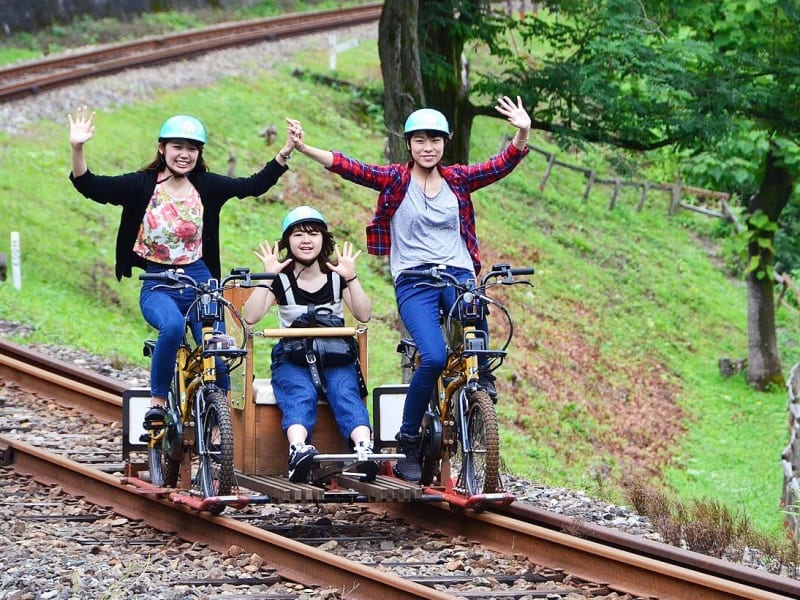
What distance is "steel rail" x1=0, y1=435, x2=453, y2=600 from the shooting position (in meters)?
6.78

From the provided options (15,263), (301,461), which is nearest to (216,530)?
(301,461)

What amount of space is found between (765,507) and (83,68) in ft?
48.9

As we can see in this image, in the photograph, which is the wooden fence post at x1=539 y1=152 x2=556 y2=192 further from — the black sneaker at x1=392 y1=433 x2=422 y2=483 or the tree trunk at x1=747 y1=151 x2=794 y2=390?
the black sneaker at x1=392 y1=433 x2=422 y2=483

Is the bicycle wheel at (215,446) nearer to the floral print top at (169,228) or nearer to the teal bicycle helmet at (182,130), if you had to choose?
the floral print top at (169,228)

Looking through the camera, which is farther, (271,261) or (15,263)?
(15,263)

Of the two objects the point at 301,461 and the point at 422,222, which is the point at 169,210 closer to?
the point at 422,222

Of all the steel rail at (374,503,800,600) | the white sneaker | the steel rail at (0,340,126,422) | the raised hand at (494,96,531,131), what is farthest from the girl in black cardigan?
the steel rail at (0,340,126,422)

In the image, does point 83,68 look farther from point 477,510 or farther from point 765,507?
point 477,510

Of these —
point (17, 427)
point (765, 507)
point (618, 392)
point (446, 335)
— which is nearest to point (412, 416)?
point (446, 335)

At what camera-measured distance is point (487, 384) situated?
833 cm

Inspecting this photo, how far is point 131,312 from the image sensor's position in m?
16.4

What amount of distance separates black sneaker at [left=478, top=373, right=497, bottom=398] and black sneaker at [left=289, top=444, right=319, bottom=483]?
106 cm

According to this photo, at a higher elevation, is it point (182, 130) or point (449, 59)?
point (449, 59)

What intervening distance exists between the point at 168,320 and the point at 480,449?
1.99 meters
